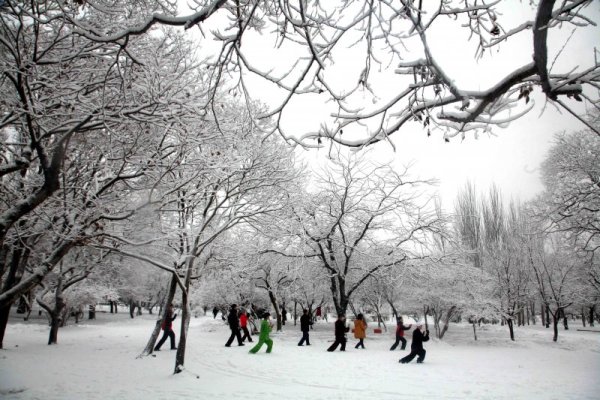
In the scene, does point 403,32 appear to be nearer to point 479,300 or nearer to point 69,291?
point 479,300

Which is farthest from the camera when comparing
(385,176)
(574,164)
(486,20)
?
(385,176)

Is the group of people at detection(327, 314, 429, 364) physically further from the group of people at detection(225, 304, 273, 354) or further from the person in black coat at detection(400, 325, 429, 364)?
the group of people at detection(225, 304, 273, 354)

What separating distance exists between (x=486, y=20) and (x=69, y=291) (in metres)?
24.9

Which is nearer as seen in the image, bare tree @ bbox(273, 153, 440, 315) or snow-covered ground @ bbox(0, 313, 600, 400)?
snow-covered ground @ bbox(0, 313, 600, 400)

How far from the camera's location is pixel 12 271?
467 inches

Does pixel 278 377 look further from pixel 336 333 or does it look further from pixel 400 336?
pixel 400 336

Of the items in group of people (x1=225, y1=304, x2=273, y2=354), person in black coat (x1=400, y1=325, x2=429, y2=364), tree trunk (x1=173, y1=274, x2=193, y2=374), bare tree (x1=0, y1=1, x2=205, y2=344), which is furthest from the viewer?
group of people (x1=225, y1=304, x2=273, y2=354)

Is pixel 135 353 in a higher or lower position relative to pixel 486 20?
lower

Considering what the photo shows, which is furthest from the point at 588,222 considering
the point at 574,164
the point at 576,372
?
the point at 576,372

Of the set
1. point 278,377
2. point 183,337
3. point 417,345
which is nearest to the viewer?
point 183,337

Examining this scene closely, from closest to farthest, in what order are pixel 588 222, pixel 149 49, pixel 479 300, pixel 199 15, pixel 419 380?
pixel 199 15 → pixel 149 49 → pixel 419 380 → pixel 588 222 → pixel 479 300

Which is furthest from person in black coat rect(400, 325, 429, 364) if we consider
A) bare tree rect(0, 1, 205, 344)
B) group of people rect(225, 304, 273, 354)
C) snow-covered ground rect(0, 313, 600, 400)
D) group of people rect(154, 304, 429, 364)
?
bare tree rect(0, 1, 205, 344)

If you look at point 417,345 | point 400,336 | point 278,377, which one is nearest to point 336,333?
point 400,336

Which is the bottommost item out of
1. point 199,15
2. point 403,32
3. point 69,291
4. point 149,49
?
point 69,291
